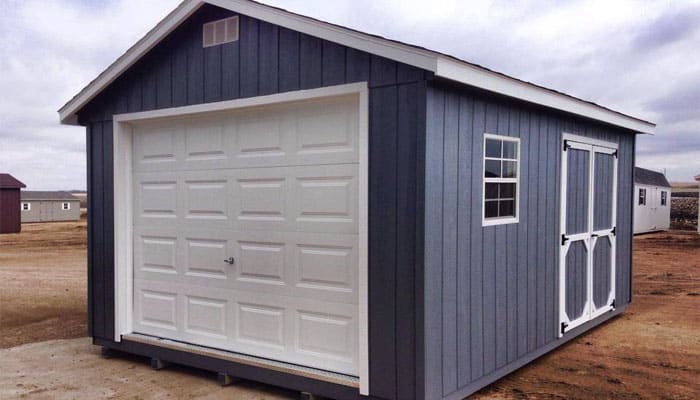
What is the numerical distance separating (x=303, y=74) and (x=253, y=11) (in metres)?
0.72

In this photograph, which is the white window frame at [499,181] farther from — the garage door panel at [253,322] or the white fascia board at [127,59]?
the white fascia board at [127,59]

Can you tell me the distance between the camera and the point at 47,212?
32.8 meters

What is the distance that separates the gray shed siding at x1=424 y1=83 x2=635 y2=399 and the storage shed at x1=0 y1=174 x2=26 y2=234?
923 inches

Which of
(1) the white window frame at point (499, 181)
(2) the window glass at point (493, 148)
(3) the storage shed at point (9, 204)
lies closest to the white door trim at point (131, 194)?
(1) the white window frame at point (499, 181)

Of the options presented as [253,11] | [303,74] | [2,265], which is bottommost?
[2,265]

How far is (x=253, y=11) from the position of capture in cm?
485

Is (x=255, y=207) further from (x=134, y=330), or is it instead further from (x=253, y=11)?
(x=134, y=330)

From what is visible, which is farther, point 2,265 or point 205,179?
point 2,265

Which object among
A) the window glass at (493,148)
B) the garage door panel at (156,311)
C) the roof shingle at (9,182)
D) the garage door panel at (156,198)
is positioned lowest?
the garage door panel at (156,311)

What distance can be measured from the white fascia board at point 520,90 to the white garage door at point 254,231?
80 centimetres

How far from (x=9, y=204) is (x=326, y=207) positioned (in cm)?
2344

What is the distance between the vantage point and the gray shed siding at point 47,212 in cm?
3200

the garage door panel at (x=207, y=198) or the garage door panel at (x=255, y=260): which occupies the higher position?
the garage door panel at (x=207, y=198)

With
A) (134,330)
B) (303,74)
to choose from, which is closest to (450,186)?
(303,74)
